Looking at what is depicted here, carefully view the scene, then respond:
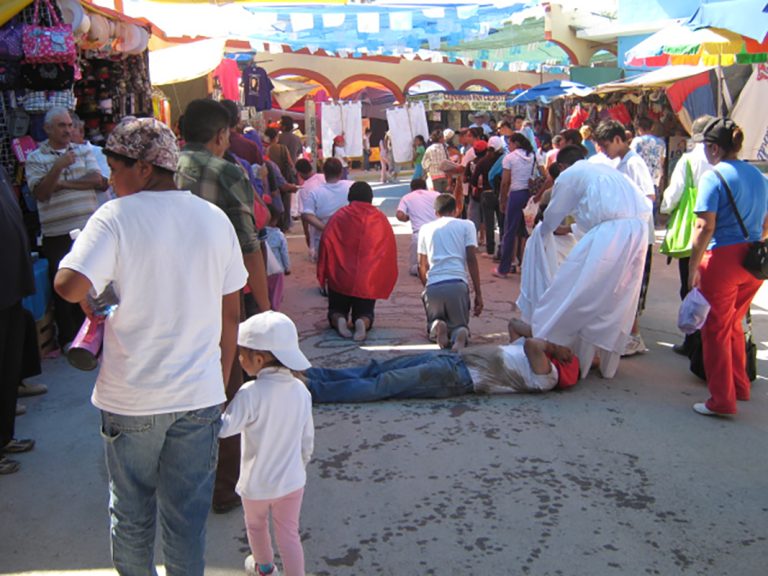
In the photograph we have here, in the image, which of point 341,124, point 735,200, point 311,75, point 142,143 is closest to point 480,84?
point 311,75

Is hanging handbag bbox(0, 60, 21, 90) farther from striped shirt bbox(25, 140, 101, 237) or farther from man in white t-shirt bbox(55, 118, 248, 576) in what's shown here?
man in white t-shirt bbox(55, 118, 248, 576)

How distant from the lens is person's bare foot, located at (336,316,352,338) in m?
6.42

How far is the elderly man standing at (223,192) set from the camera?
3344mm

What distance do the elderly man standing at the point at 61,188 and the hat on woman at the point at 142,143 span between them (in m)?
3.53

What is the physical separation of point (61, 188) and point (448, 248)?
2903mm

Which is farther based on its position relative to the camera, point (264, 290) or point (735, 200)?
point (735, 200)

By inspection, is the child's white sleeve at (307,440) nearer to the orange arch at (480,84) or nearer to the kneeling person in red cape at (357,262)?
the kneeling person in red cape at (357,262)

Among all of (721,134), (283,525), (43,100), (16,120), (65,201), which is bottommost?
(283,525)

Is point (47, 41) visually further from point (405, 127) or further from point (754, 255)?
point (405, 127)

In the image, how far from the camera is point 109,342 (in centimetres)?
224

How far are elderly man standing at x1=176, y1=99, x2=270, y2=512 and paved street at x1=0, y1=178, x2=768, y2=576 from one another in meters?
0.19

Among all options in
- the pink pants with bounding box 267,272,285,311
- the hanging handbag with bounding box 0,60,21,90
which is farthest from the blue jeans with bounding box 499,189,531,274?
the hanging handbag with bounding box 0,60,21,90

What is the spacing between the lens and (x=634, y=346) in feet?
19.2

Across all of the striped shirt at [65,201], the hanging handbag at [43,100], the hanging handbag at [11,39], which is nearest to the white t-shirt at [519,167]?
the striped shirt at [65,201]
